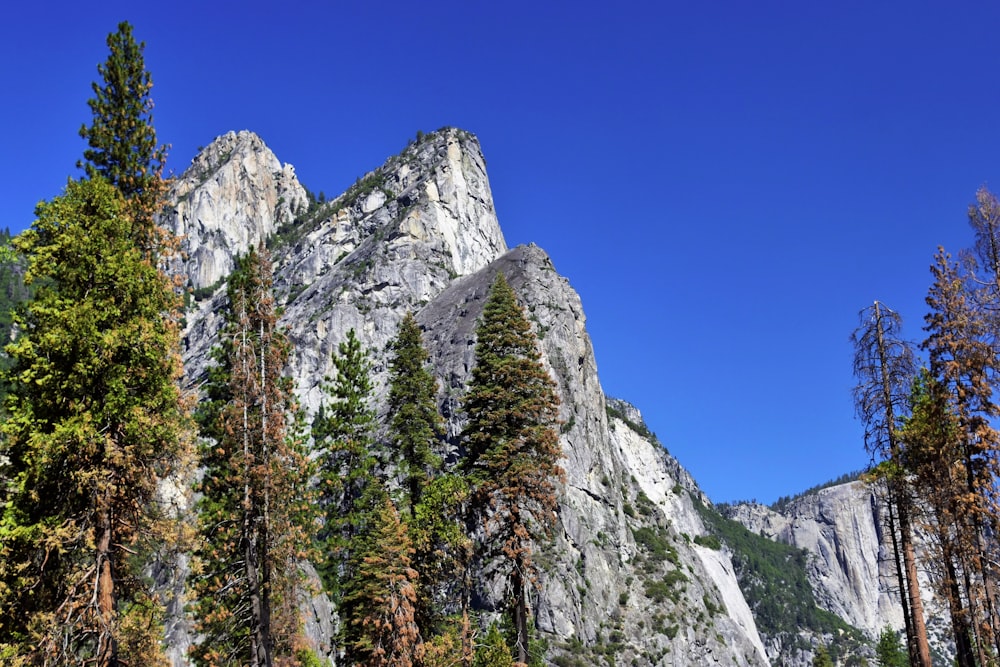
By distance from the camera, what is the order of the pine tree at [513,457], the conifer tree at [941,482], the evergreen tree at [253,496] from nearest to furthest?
the conifer tree at [941,482], the evergreen tree at [253,496], the pine tree at [513,457]

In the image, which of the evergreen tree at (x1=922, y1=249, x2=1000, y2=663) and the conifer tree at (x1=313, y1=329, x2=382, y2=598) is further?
the conifer tree at (x1=313, y1=329, x2=382, y2=598)

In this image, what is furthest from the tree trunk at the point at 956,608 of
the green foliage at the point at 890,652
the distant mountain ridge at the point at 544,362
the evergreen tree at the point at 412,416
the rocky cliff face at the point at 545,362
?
the green foliage at the point at 890,652

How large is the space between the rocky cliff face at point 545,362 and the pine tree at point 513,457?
9.22 m

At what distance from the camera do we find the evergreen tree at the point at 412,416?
1277 inches

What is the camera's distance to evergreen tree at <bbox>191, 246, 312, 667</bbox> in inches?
894

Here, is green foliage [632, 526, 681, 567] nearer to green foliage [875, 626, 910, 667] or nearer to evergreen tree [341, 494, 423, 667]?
green foliage [875, 626, 910, 667]

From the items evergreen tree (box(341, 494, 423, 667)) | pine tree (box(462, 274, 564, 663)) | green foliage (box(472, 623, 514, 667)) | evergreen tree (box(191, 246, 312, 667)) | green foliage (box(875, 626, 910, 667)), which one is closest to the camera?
evergreen tree (box(191, 246, 312, 667))

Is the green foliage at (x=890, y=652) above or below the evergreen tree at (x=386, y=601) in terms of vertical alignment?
below

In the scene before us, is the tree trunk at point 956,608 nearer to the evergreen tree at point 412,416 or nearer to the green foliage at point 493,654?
the green foliage at point 493,654

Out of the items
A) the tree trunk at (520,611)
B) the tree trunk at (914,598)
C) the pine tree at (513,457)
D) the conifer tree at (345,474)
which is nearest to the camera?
the tree trunk at (914,598)

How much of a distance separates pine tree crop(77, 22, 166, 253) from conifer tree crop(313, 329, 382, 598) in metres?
11.2

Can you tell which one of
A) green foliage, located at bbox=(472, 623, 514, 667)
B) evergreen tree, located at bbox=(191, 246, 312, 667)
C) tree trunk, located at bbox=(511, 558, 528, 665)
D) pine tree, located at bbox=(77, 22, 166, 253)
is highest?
pine tree, located at bbox=(77, 22, 166, 253)

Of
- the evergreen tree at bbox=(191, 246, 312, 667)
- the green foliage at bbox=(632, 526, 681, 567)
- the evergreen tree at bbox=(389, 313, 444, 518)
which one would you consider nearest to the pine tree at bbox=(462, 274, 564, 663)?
the evergreen tree at bbox=(389, 313, 444, 518)

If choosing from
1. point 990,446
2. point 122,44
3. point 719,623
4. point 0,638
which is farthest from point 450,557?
point 719,623
